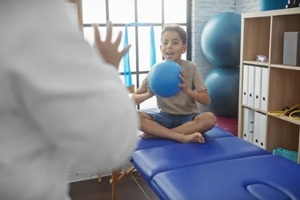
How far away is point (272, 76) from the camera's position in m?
2.56

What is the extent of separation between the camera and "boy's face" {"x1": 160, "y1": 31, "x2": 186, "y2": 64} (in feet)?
7.96

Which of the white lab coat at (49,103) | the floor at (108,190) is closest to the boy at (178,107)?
the floor at (108,190)

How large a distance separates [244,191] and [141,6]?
2.70 meters

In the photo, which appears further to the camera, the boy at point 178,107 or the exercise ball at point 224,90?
the exercise ball at point 224,90

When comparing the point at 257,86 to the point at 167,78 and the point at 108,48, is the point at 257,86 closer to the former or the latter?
the point at 167,78

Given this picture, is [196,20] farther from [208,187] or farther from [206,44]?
[208,187]

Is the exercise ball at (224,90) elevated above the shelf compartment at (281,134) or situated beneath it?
elevated above

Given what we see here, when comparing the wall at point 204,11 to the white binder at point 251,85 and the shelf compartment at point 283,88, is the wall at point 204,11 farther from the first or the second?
the shelf compartment at point 283,88

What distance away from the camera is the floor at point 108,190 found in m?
2.46

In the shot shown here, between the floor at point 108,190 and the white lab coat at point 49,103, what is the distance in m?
2.02

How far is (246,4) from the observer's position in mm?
3785

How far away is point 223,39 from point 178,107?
1303mm

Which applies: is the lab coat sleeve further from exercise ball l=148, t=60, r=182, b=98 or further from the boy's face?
the boy's face

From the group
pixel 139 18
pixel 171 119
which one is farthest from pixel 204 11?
pixel 171 119
